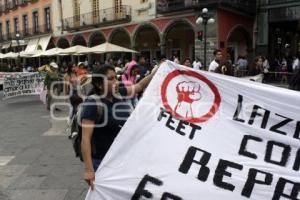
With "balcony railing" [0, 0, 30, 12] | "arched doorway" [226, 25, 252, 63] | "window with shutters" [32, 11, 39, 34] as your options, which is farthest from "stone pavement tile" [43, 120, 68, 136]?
"balcony railing" [0, 0, 30, 12]

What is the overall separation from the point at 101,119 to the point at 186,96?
0.71 meters

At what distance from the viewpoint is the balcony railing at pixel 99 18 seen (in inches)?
1158

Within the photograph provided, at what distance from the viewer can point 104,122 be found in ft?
11.5

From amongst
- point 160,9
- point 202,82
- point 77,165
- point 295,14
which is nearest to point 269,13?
point 295,14

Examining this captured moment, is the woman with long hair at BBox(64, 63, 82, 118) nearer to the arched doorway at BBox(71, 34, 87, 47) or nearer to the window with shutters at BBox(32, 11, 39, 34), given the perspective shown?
the arched doorway at BBox(71, 34, 87, 47)

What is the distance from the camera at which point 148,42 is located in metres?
31.2

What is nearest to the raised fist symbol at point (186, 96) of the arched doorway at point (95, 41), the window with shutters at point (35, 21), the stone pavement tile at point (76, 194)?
the stone pavement tile at point (76, 194)

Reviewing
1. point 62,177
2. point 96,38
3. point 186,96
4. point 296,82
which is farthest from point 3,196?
point 96,38

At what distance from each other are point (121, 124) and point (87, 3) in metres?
31.3

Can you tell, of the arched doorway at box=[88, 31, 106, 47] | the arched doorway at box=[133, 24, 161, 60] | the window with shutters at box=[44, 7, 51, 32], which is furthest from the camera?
the window with shutters at box=[44, 7, 51, 32]

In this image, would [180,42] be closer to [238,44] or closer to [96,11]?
[238,44]

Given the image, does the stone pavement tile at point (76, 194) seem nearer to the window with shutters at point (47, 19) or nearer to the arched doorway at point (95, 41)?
the arched doorway at point (95, 41)

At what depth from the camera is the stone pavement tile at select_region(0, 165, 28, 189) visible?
573 centimetres

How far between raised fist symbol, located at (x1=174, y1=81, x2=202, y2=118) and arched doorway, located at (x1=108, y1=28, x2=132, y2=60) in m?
26.6
